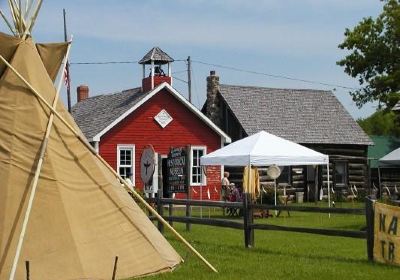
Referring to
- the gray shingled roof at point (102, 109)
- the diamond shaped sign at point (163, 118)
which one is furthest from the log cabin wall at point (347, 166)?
the gray shingled roof at point (102, 109)

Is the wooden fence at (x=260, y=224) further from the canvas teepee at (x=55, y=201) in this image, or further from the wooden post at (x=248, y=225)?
the canvas teepee at (x=55, y=201)

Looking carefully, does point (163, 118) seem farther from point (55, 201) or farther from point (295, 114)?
point (55, 201)

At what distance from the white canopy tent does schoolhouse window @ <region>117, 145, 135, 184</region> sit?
942cm

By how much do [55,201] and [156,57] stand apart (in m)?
24.3

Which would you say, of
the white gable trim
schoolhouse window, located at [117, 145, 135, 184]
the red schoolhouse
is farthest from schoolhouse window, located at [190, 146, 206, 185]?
schoolhouse window, located at [117, 145, 135, 184]

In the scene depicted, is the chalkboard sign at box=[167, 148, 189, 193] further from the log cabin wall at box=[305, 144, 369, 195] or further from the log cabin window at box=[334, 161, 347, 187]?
the log cabin window at box=[334, 161, 347, 187]

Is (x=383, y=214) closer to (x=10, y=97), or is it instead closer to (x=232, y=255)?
(x=232, y=255)

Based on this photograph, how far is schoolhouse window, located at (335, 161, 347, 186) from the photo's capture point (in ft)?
125

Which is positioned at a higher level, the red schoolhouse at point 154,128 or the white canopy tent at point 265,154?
the red schoolhouse at point 154,128

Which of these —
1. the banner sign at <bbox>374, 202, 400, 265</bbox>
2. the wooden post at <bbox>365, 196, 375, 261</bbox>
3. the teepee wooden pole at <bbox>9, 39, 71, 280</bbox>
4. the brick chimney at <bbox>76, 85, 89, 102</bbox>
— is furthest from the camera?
the brick chimney at <bbox>76, 85, 89, 102</bbox>

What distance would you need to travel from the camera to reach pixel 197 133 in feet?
111

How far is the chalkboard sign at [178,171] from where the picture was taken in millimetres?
18938

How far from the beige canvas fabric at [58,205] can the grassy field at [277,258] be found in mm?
643

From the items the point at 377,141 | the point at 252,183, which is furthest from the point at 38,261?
the point at 377,141
